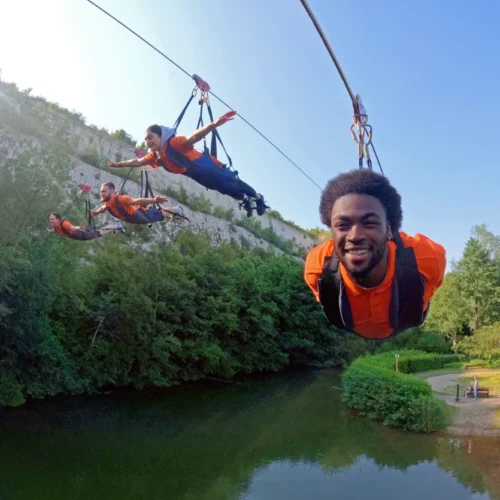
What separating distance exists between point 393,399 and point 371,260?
629 inches

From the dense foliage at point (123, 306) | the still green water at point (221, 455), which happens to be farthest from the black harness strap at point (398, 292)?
the dense foliage at point (123, 306)

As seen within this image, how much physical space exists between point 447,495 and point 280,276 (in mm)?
16267

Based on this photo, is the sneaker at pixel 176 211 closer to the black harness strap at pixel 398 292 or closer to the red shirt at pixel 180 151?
the red shirt at pixel 180 151

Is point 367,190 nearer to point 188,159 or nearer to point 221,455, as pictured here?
point 188,159

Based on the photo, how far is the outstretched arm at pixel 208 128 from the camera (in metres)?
3.08

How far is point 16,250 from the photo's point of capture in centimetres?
1461

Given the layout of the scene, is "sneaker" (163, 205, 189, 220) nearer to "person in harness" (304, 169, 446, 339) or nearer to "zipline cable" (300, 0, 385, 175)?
"zipline cable" (300, 0, 385, 175)

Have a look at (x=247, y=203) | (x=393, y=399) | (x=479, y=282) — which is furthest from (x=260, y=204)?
(x=479, y=282)

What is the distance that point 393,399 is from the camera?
645 inches

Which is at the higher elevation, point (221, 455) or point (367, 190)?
point (367, 190)

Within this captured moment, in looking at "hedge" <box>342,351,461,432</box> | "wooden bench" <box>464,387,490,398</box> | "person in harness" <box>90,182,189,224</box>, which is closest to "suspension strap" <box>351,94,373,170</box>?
"person in harness" <box>90,182,189,224</box>

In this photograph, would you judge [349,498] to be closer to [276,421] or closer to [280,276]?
[276,421]

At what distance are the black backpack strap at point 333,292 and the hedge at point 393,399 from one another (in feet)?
50.3

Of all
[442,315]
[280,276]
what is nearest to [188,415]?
[280,276]
